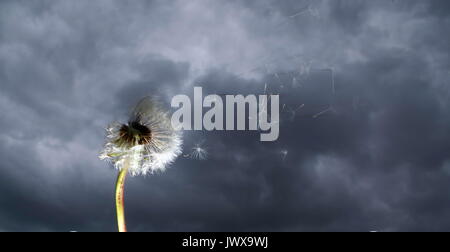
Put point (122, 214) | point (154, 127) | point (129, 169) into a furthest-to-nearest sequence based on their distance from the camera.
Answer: point (154, 127) < point (129, 169) < point (122, 214)

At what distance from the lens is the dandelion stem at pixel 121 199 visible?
2455 cm

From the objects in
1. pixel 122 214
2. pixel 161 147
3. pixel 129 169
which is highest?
pixel 161 147

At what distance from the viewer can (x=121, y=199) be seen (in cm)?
2538

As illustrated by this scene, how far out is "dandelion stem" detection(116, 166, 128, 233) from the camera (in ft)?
80.5

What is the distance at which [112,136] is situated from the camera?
3009 cm
